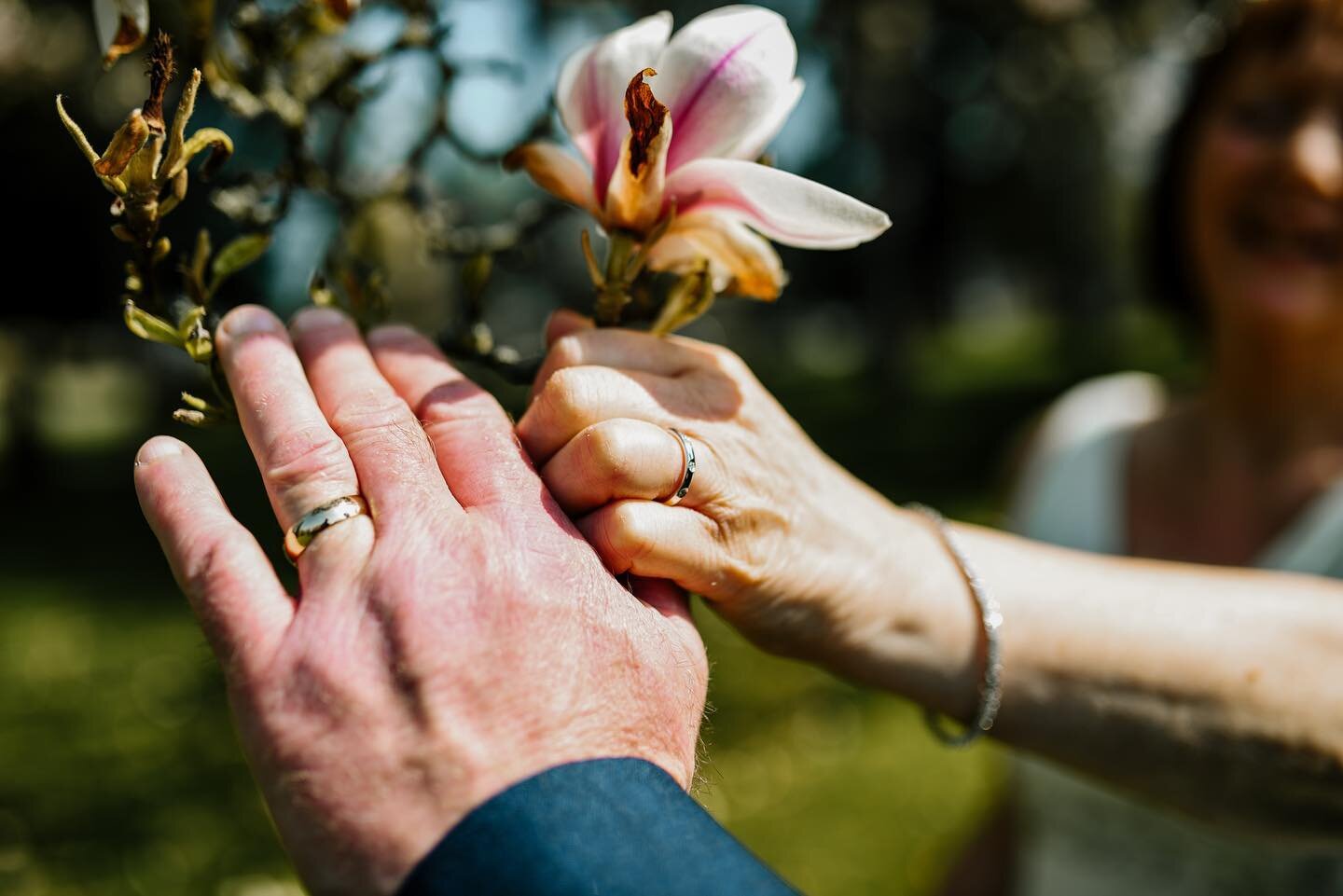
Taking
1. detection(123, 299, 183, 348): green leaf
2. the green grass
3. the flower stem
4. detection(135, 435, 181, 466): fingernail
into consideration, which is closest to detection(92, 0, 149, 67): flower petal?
detection(123, 299, 183, 348): green leaf

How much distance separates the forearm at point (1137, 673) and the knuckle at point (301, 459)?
0.67 metres

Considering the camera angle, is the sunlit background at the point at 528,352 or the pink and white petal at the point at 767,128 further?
the sunlit background at the point at 528,352

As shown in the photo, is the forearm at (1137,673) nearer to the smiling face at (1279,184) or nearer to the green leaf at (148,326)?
the green leaf at (148,326)

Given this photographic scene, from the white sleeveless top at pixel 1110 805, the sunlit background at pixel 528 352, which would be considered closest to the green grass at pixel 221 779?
the sunlit background at pixel 528 352

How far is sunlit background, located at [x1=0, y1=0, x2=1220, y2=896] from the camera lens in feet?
9.28

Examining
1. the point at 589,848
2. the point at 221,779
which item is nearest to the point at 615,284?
the point at 589,848

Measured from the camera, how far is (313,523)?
0.96 m

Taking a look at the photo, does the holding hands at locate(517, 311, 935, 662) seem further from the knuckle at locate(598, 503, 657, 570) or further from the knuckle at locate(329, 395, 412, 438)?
the knuckle at locate(329, 395, 412, 438)

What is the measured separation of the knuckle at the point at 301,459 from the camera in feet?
3.25

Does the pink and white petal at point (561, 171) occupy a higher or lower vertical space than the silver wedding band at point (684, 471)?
higher

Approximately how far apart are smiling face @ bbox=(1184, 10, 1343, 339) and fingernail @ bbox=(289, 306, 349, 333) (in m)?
1.96

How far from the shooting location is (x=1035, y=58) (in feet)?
39.9

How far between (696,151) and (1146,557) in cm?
195

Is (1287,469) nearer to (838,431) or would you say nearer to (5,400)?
(838,431)
